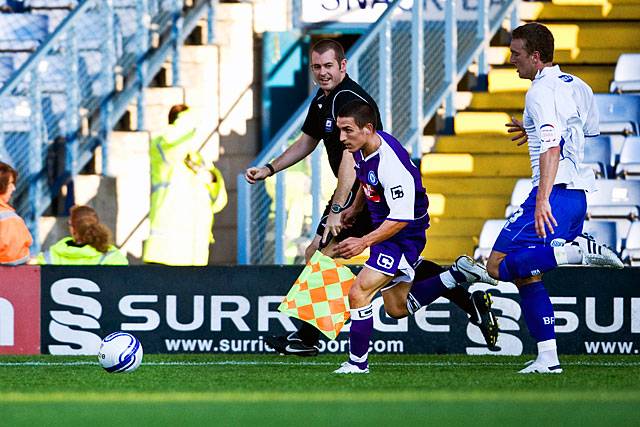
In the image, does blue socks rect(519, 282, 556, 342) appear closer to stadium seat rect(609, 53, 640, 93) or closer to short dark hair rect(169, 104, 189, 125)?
stadium seat rect(609, 53, 640, 93)

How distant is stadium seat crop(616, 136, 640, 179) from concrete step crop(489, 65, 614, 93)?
1.19 m

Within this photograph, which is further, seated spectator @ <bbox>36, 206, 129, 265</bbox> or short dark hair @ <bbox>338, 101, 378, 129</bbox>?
seated spectator @ <bbox>36, 206, 129, 265</bbox>

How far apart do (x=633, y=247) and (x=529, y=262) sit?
4271 mm

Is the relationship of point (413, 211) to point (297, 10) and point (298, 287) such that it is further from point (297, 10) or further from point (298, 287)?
point (297, 10)

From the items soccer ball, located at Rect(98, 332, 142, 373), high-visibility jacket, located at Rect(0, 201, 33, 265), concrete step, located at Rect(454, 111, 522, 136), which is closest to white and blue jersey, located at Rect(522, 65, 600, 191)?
soccer ball, located at Rect(98, 332, 142, 373)

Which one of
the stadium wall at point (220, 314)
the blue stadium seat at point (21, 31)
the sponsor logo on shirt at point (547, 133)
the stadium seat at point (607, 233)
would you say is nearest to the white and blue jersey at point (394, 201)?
the sponsor logo on shirt at point (547, 133)

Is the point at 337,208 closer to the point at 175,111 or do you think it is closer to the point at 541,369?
the point at 541,369

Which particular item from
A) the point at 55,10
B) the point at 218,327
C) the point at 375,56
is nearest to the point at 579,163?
the point at 218,327

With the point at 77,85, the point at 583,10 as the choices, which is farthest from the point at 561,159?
the point at 583,10

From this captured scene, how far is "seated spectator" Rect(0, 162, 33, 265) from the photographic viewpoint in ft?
37.8

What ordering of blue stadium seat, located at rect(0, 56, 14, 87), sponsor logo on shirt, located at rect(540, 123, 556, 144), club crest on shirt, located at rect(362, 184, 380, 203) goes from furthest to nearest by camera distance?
blue stadium seat, located at rect(0, 56, 14, 87), club crest on shirt, located at rect(362, 184, 380, 203), sponsor logo on shirt, located at rect(540, 123, 556, 144)

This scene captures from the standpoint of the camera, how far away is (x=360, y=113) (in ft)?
27.0

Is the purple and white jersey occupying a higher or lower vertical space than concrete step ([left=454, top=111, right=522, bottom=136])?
lower

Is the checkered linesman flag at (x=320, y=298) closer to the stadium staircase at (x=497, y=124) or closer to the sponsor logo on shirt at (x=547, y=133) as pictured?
the sponsor logo on shirt at (x=547, y=133)
